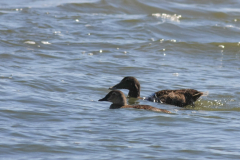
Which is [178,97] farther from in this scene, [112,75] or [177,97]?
[112,75]

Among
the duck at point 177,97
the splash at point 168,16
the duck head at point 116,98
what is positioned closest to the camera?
the duck head at point 116,98

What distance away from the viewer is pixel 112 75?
12.7 meters

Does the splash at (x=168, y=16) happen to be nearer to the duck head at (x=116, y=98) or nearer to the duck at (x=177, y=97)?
the duck at (x=177, y=97)

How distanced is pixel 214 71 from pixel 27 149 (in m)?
8.00

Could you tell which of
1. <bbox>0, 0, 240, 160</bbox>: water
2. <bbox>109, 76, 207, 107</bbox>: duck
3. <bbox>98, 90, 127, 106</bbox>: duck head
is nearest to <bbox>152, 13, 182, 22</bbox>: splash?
<bbox>0, 0, 240, 160</bbox>: water

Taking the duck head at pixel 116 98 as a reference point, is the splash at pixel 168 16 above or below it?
above

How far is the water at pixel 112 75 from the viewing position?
7.18 meters

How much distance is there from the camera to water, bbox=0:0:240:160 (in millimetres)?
7180

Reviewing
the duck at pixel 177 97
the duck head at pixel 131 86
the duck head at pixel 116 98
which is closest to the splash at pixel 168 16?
the duck head at pixel 131 86

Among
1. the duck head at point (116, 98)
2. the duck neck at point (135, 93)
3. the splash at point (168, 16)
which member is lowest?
the duck neck at point (135, 93)

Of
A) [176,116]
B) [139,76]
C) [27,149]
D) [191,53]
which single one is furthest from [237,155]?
[191,53]

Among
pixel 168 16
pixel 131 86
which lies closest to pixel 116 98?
pixel 131 86

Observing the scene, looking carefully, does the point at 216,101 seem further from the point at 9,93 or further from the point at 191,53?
the point at 191,53

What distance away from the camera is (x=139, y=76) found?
1273cm
